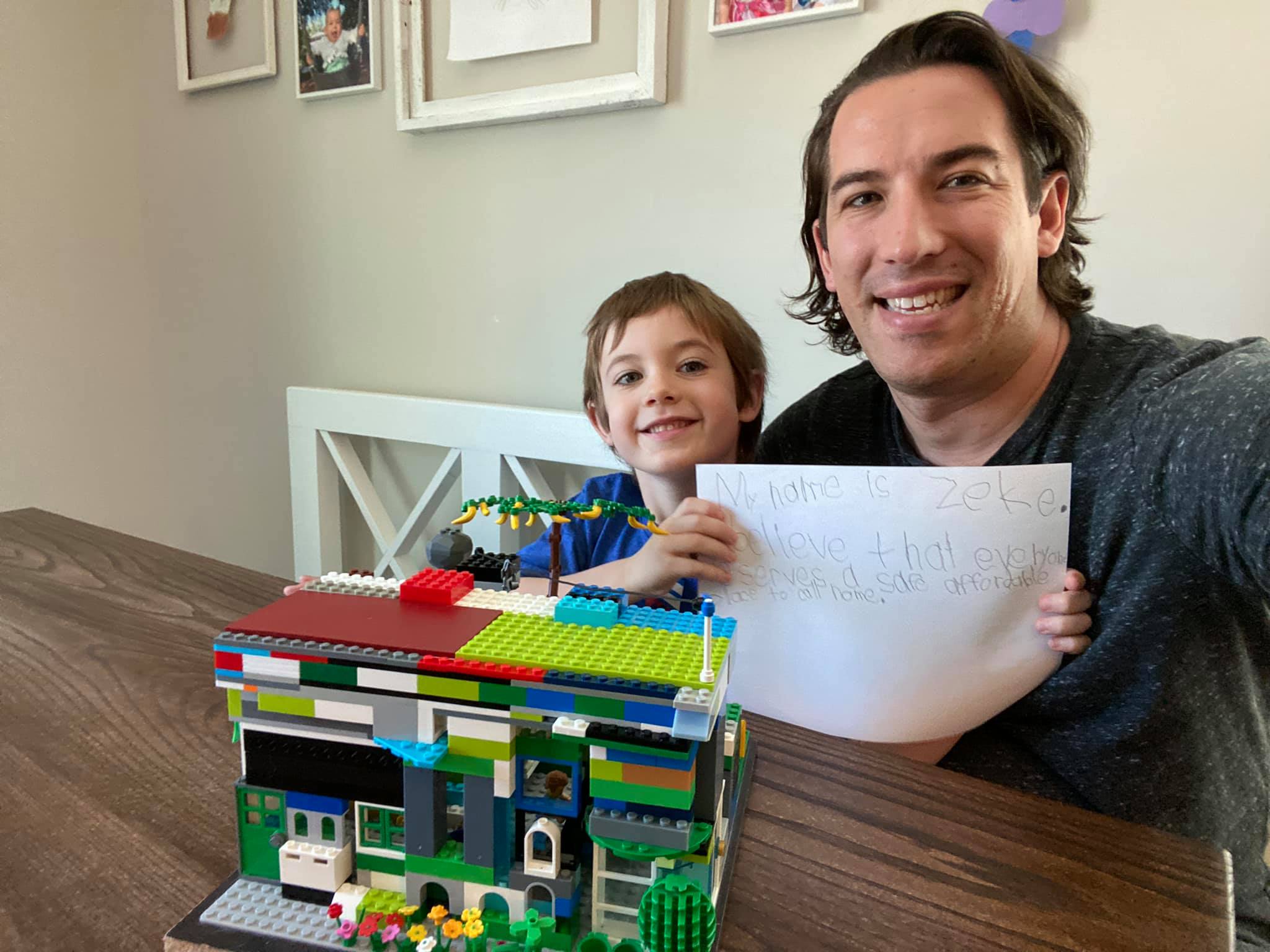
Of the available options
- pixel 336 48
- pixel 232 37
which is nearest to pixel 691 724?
pixel 336 48

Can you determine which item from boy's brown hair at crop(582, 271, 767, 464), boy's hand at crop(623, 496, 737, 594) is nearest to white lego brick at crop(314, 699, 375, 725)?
boy's hand at crop(623, 496, 737, 594)

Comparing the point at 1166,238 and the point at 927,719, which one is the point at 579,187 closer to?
the point at 1166,238

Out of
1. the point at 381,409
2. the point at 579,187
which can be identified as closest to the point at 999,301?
the point at 579,187

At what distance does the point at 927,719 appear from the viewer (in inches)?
24.9

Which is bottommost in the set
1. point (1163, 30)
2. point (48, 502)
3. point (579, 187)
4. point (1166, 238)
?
point (48, 502)

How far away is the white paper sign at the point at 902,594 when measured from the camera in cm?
62

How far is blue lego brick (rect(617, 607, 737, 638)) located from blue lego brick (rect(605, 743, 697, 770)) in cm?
7

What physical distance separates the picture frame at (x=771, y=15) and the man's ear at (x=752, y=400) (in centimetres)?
48

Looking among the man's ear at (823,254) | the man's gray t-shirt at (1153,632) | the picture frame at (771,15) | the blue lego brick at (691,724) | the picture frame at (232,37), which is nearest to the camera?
the blue lego brick at (691,724)

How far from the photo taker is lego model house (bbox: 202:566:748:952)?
0.37 m

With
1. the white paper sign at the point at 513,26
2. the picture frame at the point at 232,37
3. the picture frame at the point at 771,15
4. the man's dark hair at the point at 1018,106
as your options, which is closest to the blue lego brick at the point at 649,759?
the man's dark hair at the point at 1018,106

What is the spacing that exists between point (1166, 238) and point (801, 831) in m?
0.80

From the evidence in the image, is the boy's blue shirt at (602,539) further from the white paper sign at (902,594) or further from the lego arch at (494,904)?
the lego arch at (494,904)

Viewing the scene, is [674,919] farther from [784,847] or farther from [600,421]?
[600,421]
